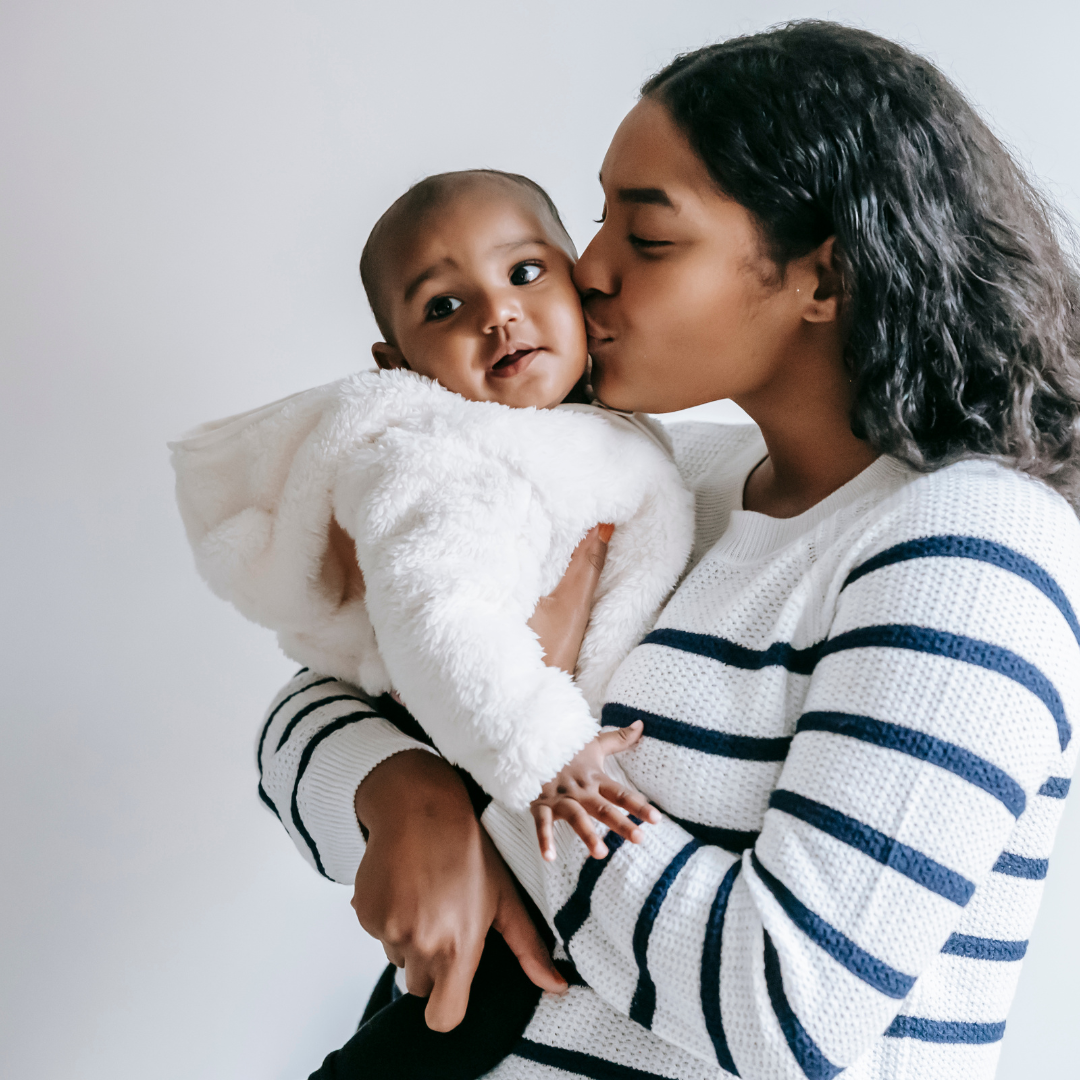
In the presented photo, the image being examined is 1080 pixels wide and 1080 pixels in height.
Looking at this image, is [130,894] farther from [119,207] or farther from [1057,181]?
[1057,181]

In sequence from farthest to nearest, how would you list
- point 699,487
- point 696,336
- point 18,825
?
point 18,825
point 699,487
point 696,336

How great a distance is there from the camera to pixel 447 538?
854 mm

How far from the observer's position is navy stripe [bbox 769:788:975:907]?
0.68 metres

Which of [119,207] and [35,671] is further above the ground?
[119,207]

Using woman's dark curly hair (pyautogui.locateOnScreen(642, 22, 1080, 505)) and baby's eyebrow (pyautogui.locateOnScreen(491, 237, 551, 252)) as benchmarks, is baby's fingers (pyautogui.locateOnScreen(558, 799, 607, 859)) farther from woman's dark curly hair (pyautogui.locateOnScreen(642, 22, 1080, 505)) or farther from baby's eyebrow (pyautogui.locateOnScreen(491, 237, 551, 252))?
baby's eyebrow (pyautogui.locateOnScreen(491, 237, 551, 252))

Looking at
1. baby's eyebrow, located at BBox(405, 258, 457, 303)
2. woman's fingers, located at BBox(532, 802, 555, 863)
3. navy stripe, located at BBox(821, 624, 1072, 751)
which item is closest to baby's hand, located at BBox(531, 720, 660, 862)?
woman's fingers, located at BBox(532, 802, 555, 863)

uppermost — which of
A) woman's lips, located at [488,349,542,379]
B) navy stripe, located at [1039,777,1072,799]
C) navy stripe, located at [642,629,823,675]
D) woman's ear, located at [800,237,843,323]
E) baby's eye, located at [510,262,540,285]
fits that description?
baby's eye, located at [510,262,540,285]

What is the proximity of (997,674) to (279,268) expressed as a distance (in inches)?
51.9

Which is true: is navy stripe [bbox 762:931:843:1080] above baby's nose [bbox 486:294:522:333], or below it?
below

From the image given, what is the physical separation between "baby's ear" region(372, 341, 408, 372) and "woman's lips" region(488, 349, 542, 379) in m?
0.17

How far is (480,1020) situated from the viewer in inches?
34.6

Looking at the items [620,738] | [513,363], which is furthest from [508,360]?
[620,738]

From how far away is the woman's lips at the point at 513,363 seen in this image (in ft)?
3.47

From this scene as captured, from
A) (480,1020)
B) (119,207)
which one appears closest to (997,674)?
(480,1020)
